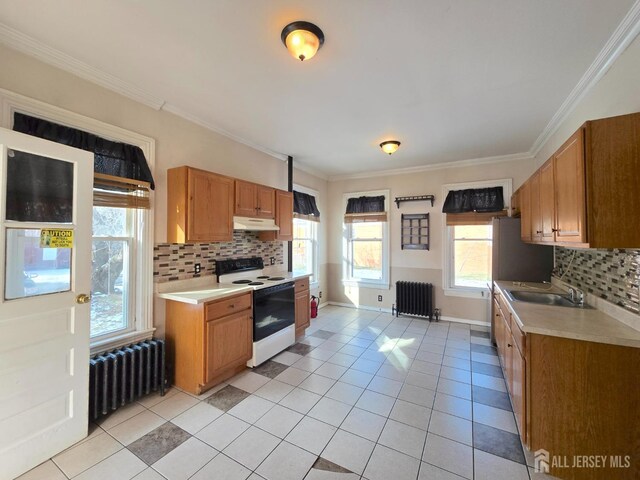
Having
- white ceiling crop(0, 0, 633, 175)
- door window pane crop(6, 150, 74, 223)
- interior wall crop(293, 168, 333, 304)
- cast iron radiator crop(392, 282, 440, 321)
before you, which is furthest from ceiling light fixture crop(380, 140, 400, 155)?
door window pane crop(6, 150, 74, 223)

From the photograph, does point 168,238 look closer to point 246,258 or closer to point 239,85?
point 246,258

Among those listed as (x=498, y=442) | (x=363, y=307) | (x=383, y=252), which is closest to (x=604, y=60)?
(x=498, y=442)

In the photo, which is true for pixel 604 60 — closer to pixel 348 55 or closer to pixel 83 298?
pixel 348 55

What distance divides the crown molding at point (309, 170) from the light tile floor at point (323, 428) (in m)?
3.17

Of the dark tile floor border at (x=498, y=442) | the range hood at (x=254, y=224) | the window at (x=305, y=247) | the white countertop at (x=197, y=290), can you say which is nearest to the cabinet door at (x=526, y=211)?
the dark tile floor border at (x=498, y=442)

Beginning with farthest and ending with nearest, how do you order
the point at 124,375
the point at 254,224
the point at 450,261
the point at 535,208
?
1. the point at 450,261
2. the point at 254,224
3. the point at 535,208
4. the point at 124,375

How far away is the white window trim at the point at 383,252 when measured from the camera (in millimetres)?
5180

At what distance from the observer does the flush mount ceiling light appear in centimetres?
168

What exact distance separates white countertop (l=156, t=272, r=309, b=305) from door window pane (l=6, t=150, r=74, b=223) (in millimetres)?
1037

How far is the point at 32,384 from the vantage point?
1.68m

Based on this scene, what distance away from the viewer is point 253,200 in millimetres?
3383

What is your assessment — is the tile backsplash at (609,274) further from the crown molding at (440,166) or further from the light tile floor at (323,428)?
the crown molding at (440,166)

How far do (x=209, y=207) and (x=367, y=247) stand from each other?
11.2 feet

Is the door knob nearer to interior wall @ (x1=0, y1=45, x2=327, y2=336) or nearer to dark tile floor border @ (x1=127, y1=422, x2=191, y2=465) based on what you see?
interior wall @ (x1=0, y1=45, x2=327, y2=336)
